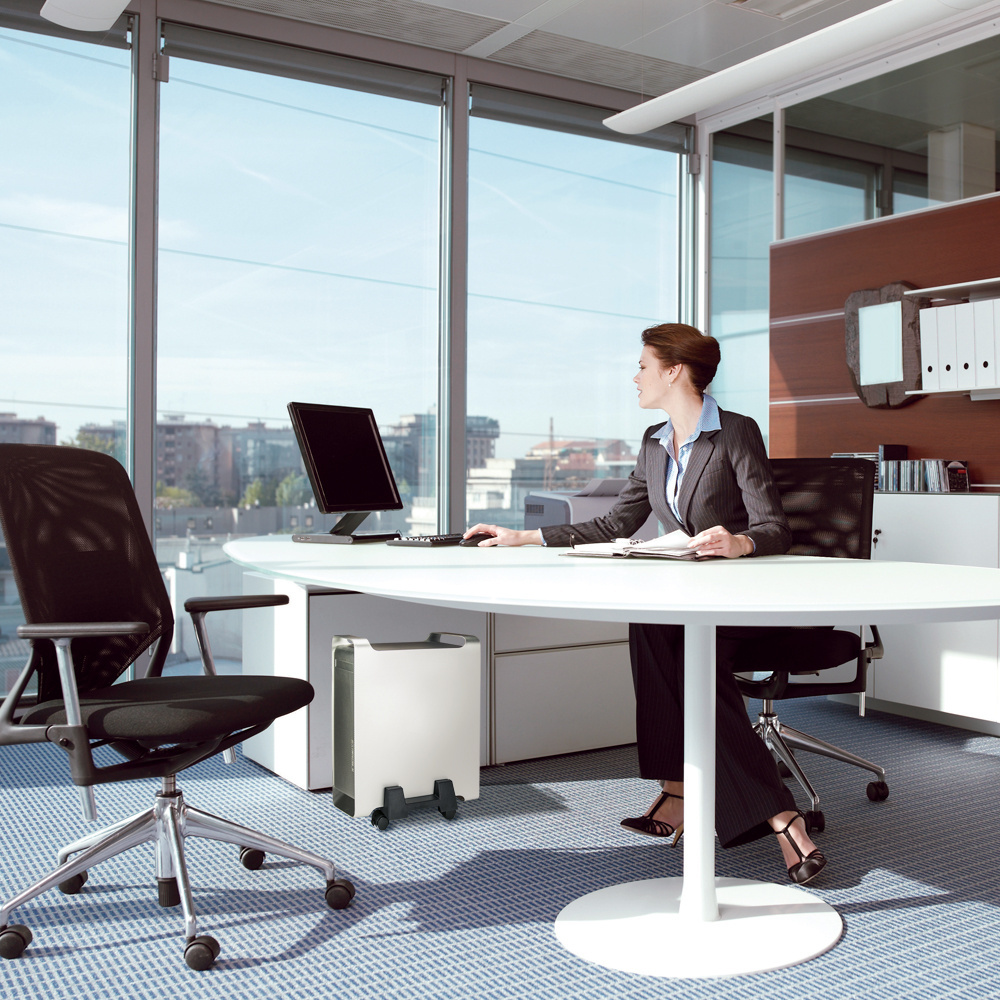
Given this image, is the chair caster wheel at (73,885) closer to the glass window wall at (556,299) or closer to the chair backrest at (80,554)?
the chair backrest at (80,554)

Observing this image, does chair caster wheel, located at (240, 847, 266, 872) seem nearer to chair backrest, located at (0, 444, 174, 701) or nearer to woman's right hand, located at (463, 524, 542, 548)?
chair backrest, located at (0, 444, 174, 701)

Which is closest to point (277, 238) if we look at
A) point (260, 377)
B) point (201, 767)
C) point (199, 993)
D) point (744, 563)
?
point (260, 377)

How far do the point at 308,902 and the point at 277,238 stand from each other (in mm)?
3363

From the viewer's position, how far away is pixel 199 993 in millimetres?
2031

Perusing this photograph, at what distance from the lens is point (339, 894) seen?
242cm

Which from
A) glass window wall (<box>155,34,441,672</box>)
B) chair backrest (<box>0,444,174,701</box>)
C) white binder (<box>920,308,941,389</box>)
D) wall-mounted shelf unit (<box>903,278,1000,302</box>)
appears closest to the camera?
chair backrest (<box>0,444,174,701</box>)

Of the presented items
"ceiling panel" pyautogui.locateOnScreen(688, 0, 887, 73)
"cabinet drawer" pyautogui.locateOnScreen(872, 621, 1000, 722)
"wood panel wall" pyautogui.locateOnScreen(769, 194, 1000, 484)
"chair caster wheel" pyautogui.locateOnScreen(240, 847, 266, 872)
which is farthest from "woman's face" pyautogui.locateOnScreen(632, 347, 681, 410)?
"ceiling panel" pyautogui.locateOnScreen(688, 0, 887, 73)

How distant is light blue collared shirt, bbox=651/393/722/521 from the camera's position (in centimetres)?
300

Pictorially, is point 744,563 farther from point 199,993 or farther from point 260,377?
point 260,377

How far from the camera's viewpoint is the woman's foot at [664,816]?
2949 millimetres

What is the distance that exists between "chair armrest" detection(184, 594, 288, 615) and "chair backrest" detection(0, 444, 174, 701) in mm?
98

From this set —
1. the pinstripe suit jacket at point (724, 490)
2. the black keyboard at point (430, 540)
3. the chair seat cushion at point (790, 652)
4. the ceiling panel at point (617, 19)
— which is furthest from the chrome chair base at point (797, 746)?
the ceiling panel at point (617, 19)

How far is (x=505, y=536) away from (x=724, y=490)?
2.23ft

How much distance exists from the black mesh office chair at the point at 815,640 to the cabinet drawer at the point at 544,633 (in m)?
0.65
